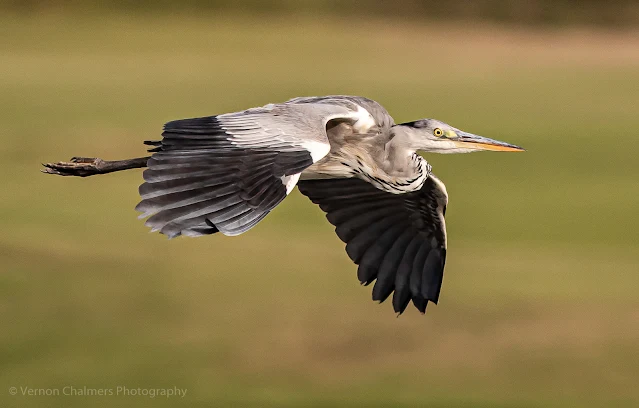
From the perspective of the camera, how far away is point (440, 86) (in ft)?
78.0

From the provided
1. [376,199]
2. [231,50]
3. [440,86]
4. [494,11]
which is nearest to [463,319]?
[376,199]

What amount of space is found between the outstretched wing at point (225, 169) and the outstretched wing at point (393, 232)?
1318 millimetres

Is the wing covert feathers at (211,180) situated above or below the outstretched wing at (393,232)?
above

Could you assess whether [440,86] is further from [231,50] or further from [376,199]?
[376,199]

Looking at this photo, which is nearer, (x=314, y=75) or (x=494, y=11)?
(x=314, y=75)

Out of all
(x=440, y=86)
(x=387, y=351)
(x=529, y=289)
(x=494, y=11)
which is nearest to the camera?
(x=387, y=351)

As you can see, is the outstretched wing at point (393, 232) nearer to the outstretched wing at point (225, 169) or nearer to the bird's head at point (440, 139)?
the bird's head at point (440, 139)

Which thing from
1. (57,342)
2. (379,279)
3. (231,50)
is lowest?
(231,50)

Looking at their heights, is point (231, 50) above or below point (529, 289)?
below

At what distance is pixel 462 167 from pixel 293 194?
8.32 feet

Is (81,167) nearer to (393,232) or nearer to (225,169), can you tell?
(393,232)

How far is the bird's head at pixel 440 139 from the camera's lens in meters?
6.64

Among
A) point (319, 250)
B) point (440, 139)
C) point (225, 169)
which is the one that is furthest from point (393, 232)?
point (319, 250)

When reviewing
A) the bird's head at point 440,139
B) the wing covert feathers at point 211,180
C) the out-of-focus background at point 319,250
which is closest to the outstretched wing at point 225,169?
the wing covert feathers at point 211,180
